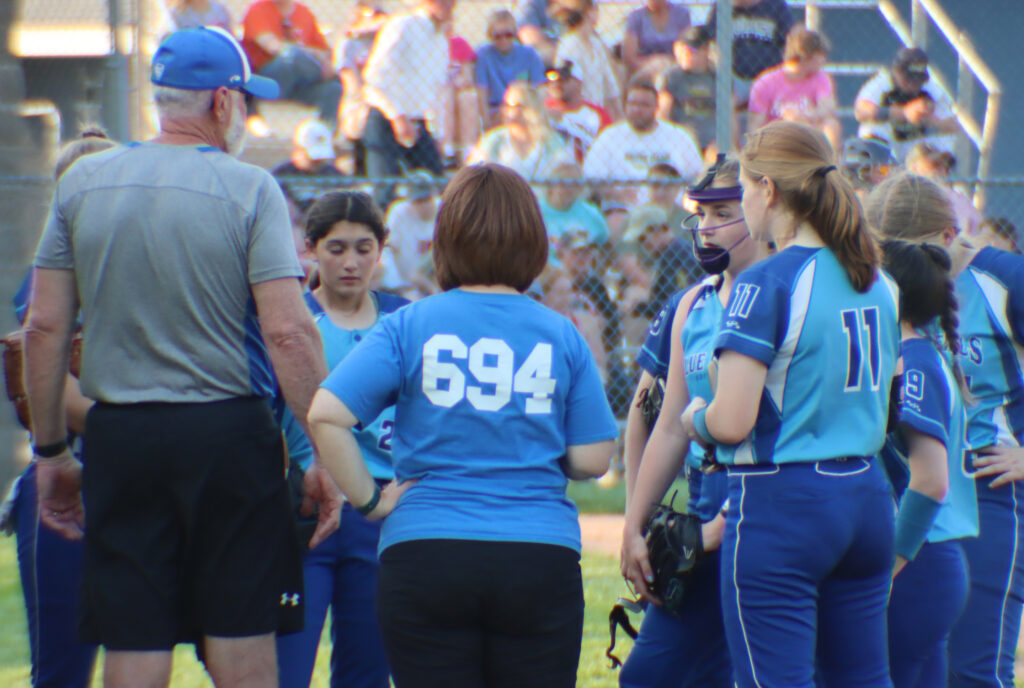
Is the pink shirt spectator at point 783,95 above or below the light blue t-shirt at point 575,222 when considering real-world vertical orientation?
above

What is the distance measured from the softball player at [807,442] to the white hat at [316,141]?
20.5 ft

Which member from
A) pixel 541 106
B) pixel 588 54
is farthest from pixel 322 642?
pixel 588 54

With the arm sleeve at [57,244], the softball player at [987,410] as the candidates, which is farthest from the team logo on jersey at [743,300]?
the arm sleeve at [57,244]

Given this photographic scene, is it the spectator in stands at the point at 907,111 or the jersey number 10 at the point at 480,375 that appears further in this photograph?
the spectator in stands at the point at 907,111

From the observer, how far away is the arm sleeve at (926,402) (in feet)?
9.29

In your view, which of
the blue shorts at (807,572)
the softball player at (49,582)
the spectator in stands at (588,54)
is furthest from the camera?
the spectator in stands at (588,54)

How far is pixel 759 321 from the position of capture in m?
2.47

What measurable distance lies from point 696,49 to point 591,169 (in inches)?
57.9

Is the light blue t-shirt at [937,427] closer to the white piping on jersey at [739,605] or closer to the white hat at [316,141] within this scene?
the white piping on jersey at [739,605]

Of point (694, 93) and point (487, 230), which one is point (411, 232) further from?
point (487, 230)

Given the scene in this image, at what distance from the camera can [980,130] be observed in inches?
471

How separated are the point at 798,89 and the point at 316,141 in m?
3.86

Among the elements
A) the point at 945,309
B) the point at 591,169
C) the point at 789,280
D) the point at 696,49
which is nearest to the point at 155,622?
the point at 789,280

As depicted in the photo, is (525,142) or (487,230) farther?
(525,142)
